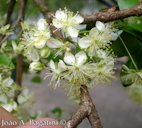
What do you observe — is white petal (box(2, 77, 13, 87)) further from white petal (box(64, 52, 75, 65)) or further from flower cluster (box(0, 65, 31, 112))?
white petal (box(64, 52, 75, 65))

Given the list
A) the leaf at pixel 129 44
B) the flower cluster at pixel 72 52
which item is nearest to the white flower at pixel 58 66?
the flower cluster at pixel 72 52

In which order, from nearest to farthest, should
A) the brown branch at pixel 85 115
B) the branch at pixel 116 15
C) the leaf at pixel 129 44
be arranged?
the brown branch at pixel 85 115, the branch at pixel 116 15, the leaf at pixel 129 44

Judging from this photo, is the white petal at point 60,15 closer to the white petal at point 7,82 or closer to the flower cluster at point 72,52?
the flower cluster at point 72,52

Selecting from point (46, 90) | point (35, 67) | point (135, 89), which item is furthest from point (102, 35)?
point (46, 90)

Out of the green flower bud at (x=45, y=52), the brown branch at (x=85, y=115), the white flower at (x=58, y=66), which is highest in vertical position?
the green flower bud at (x=45, y=52)

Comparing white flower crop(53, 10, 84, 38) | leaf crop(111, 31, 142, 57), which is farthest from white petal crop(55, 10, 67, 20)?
leaf crop(111, 31, 142, 57)

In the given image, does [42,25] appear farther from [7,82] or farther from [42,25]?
[7,82]

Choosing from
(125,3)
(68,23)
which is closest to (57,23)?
(68,23)
